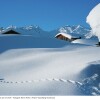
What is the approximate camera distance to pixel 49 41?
8.70 metres

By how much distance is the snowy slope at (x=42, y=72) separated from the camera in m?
4.09

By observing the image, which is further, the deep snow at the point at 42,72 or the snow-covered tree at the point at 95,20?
the snow-covered tree at the point at 95,20

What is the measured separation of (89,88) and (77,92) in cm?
24

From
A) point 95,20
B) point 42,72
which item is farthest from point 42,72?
point 95,20

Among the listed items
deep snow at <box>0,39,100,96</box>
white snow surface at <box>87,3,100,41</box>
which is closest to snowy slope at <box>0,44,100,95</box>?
deep snow at <box>0,39,100,96</box>

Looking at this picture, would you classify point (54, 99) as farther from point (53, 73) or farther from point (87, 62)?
point (87, 62)

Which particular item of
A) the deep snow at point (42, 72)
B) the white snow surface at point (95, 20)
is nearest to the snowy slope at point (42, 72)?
the deep snow at point (42, 72)

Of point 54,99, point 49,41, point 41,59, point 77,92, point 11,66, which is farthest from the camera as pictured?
point 49,41

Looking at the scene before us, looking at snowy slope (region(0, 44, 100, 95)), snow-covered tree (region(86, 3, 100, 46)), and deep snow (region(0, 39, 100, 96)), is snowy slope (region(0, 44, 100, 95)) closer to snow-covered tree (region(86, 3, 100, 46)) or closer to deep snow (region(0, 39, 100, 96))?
deep snow (region(0, 39, 100, 96))

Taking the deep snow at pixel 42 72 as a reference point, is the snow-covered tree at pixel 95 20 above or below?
above

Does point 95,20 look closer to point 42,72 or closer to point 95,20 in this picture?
point 95,20

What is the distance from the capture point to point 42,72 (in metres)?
4.75

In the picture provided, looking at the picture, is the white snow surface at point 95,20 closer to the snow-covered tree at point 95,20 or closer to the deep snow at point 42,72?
the snow-covered tree at point 95,20

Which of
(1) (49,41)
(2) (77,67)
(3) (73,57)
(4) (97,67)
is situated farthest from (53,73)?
(1) (49,41)
